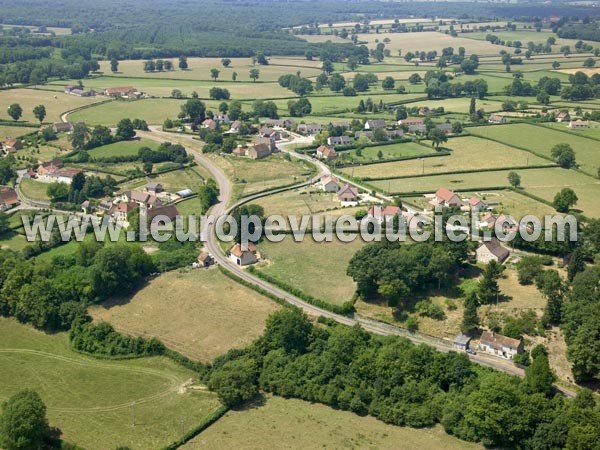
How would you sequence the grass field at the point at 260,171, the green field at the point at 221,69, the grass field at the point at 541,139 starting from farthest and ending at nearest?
1. the green field at the point at 221,69
2. the grass field at the point at 541,139
3. the grass field at the point at 260,171

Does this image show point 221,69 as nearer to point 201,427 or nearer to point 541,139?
point 541,139

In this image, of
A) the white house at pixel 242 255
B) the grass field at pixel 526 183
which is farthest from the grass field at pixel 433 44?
the white house at pixel 242 255

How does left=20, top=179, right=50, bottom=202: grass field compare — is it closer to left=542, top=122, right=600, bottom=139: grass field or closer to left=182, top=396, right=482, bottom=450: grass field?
left=182, top=396, right=482, bottom=450: grass field

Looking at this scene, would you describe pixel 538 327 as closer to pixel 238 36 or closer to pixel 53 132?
pixel 53 132

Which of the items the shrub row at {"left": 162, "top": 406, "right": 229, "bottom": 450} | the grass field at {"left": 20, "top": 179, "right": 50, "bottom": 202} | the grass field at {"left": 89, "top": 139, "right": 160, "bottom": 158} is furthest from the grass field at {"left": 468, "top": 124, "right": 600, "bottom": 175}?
the grass field at {"left": 20, "top": 179, "right": 50, "bottom": 202}

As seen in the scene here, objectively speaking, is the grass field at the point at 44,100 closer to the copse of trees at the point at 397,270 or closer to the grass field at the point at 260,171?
the grass field at the point at 260,171

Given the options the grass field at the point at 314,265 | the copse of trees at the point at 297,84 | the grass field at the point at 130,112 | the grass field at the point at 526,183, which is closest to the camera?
the grass field at the point at 314,265

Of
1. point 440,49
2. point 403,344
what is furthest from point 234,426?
point 440,49
